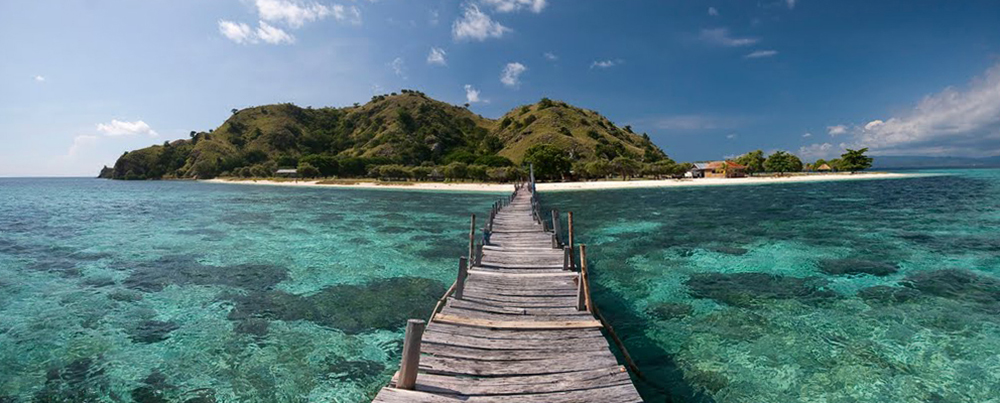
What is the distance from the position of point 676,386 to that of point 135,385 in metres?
11.9

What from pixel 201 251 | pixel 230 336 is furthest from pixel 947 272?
pixel 201 251

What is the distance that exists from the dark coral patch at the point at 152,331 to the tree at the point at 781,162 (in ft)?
431

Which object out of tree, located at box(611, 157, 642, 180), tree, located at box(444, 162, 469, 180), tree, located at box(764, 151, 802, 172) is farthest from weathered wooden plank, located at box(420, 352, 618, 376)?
tree, located at box(764, 151, 802, 172)

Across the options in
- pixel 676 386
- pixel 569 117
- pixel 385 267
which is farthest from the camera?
pixel 569 117

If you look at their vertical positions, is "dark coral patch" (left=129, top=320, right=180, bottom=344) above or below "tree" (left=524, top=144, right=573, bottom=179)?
below

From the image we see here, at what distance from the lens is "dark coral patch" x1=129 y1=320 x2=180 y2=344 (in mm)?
10875

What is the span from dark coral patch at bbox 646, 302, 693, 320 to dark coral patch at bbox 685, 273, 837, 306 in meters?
1.37

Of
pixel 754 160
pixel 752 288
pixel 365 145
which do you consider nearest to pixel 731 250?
pixel 752 288

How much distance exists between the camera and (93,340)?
10742 mm

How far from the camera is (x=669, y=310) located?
12.5 m

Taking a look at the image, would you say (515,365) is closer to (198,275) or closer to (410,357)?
(410,357)

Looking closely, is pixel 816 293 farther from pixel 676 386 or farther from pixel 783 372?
pixel 676 386

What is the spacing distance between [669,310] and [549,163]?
75.4 meters

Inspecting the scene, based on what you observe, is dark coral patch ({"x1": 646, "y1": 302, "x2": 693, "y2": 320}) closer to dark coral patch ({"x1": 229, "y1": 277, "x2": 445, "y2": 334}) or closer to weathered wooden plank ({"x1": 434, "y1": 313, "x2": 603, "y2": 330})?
weathered wooden plank ({"x1": 434, "y1": 313, "x2": 603, "y2": 330})
